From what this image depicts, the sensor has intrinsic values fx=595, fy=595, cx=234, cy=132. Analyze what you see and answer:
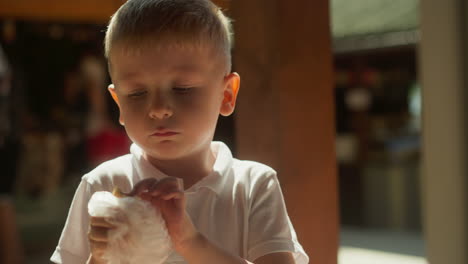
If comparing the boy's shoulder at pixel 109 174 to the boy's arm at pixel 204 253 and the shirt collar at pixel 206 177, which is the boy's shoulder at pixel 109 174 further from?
the boy's arm at pixel 204 253

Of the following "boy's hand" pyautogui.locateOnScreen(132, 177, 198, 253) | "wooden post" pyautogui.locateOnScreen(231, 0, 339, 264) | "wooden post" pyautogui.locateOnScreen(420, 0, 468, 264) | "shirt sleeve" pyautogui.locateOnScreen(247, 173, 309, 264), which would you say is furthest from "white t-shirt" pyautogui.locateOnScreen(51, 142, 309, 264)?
"wooden post" pyautogui.locateOnScreen(420, 0, 468, 264)

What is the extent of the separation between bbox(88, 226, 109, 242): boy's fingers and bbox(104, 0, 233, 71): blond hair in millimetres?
249

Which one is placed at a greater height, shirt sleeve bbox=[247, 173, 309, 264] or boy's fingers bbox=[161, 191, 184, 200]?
boy's fingers bbox=[161, 191, 184, 200]

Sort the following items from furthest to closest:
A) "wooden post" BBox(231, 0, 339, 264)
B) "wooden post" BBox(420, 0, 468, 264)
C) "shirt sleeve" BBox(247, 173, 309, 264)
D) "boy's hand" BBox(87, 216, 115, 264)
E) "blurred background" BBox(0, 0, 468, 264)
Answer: "blurred background" BBox(0, 0, 468, 264)
"wooden post" BBox(420, 0, 468, 264)
"wooden post" BBox(231, 0, 339, 264)
"shirt sleeve" BBox(247, 173, 309, 264)
"boy's hand" BBox(87, 216, 115, 264)

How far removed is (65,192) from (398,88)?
331 centimetres

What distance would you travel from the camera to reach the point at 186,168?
35.5 inches

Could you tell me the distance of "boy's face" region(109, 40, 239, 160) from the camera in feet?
2.62

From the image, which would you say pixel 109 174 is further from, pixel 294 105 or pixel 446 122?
pixel 446 122

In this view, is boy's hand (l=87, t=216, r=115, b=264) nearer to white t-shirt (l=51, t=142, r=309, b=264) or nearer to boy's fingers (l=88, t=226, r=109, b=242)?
boy's fingers (l=88, t=226, r=109, b=242)

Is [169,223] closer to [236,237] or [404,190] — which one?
[236,237]

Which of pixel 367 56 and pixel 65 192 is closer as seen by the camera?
pixel 65 192

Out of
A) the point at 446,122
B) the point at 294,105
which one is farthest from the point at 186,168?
the point at 446,122

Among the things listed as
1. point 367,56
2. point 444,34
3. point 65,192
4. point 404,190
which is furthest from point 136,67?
point 367,56

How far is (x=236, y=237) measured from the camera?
883 mm
